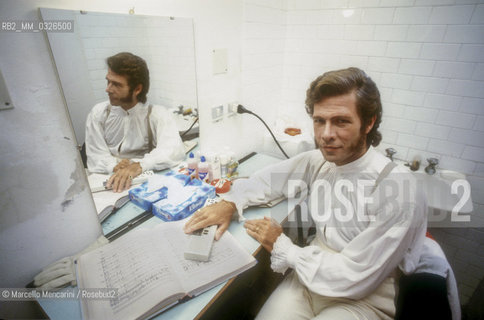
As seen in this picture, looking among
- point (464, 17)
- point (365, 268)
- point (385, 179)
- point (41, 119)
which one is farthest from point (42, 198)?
point (464, 17)

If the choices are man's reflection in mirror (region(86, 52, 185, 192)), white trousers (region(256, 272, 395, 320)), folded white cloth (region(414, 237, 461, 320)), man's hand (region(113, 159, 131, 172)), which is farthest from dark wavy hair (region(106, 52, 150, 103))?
folded white cloth (region(414, 237, 461, 320))

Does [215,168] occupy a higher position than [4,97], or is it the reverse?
[4,97]

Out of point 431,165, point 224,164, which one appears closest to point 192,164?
point 224,164

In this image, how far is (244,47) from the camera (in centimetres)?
157

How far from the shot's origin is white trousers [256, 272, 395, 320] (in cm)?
94

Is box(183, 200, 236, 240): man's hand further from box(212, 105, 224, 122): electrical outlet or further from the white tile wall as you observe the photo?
the white tile wall

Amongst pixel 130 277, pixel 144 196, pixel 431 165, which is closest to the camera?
pixel 130 277

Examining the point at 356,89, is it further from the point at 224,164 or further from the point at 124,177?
the point at 124,177

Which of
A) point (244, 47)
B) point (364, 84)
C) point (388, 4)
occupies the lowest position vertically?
point (364, 84)

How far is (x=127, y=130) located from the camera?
1.18 meters

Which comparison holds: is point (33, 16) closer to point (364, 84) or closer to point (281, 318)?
point (364, 84)

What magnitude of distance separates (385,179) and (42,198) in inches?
54.2

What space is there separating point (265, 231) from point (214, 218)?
26cm

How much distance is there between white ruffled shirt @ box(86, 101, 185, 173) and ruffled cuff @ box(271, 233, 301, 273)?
822 mm
